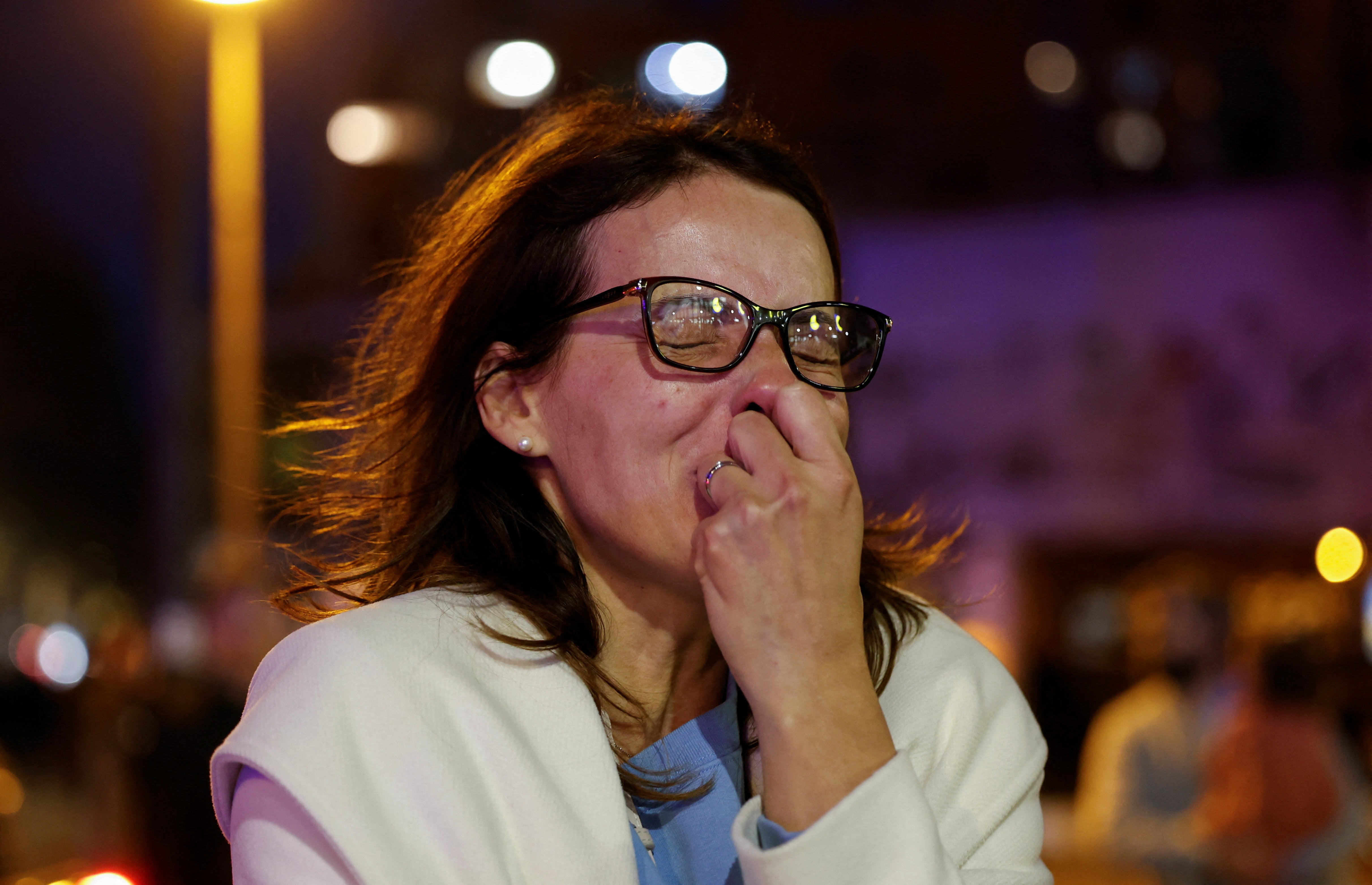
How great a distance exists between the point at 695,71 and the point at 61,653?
832 inches

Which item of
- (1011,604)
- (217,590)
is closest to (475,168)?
(217,590)

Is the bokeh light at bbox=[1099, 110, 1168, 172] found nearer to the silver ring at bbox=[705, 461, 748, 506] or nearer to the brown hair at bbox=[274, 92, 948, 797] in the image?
the brown hair at bbox=[274, 92, 948, 797]

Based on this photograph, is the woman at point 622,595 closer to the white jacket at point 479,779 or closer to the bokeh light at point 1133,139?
the white jacket at point 479,779

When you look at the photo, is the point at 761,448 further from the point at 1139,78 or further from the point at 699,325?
the point at 1139,78

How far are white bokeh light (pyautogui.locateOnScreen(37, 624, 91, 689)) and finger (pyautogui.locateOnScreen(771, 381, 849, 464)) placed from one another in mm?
24160

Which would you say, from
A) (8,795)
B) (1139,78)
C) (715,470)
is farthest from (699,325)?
(1139,78)

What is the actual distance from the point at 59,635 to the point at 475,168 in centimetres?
2575

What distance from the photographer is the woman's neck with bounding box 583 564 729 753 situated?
1.82 metres

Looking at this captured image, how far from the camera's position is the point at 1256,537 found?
36.8 feet

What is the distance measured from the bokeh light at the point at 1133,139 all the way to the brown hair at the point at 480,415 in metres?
11.9

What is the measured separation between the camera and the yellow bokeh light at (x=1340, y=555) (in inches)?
429

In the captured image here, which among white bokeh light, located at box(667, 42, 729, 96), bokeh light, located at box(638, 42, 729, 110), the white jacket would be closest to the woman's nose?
the white jacket

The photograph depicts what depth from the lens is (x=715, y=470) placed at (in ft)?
5.12

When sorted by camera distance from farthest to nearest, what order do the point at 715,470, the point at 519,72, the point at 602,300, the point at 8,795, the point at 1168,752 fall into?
the point at 519,72 → the point at 8,795 → the point at 1168,752 → the point at 602,300 → the point at 715,470
